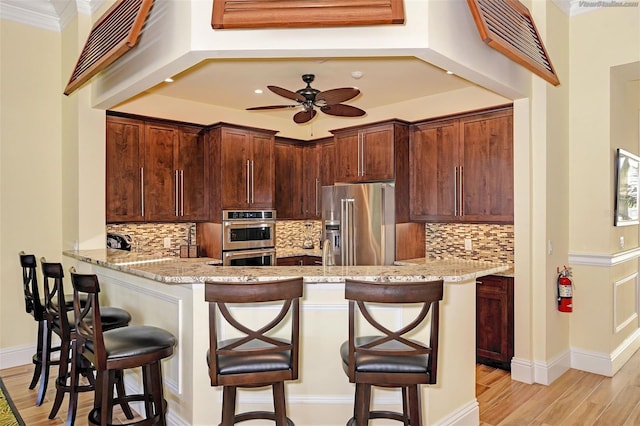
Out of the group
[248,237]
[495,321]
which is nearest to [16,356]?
[248,237]

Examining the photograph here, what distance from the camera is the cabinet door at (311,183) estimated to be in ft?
21.0

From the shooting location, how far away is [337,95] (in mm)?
3582

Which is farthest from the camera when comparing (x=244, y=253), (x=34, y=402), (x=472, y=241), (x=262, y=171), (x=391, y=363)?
(x=262, y=171)

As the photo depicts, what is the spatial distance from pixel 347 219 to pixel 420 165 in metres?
1.09

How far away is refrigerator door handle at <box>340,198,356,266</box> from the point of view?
17.4 ft

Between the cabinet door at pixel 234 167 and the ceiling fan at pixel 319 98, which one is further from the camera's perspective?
the cabinet door at pixel 234 167

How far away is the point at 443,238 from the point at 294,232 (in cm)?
236

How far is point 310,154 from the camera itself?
649cm

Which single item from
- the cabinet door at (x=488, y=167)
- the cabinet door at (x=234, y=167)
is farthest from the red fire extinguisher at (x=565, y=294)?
the cabinet door at (x=234, y=167)

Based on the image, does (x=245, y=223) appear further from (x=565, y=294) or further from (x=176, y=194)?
(x=565, y=294)

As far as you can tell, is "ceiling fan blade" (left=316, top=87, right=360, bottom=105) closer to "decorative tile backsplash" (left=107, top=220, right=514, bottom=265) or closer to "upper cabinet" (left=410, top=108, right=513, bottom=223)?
"upper cabinet" (left=410, top=108, right=513, bottom=223)

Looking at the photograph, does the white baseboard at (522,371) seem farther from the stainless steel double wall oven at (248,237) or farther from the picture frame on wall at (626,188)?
the stainless steel double wall oven at (248,237)

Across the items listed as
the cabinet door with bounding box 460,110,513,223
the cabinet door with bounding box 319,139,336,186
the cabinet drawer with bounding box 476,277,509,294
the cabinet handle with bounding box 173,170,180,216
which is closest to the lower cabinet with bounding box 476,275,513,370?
the cabinet drawer with bounding box 476,277,509,294

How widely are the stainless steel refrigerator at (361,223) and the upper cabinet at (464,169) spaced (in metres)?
Result: 0.38
